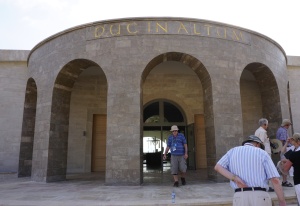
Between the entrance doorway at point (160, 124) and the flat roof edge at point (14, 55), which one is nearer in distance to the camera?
the entrance doorway at point (160, 124)

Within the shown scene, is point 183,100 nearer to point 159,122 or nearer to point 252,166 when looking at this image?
point 159,122

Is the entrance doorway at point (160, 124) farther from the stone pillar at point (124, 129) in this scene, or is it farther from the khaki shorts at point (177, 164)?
the khaki shorts at point (177, 164)

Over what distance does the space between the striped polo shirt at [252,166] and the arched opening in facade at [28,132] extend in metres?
9.51

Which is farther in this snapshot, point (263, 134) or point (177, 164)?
point (177, 164)

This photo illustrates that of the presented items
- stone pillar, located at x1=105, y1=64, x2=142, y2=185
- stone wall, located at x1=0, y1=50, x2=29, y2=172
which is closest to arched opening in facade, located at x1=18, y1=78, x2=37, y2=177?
stone wall, located at x1=0, y1=50, x2=29, y2=172

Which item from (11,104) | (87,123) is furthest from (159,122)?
(11,104)

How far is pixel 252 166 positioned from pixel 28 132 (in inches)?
392

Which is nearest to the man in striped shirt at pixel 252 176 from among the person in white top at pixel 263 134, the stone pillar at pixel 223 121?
the person in white top at pixel 263 134

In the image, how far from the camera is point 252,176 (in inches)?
102

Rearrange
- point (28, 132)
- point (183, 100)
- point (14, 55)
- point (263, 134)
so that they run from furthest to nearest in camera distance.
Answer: point (14, 55) < point (183, 100) < point (28, 132) < point (263, 134)

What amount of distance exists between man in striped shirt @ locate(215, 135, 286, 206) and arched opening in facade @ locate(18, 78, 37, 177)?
9522 millimetres

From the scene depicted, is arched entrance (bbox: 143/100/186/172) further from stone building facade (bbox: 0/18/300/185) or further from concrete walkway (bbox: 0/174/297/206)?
concrete walkway (bbox: 0/174/297/206)

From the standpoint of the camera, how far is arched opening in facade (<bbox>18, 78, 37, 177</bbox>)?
33.8 feet

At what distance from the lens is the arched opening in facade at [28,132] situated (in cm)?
1029
